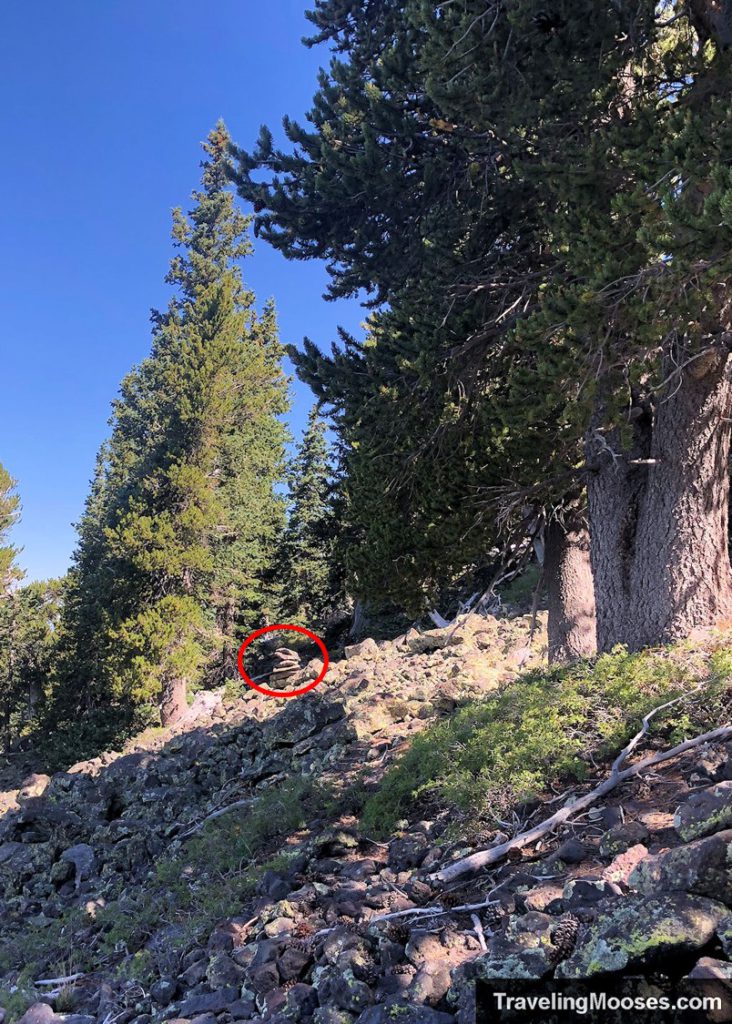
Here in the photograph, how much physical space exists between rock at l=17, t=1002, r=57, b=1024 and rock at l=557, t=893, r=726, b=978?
3775mm

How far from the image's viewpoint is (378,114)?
6.25m

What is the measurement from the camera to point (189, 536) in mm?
21172

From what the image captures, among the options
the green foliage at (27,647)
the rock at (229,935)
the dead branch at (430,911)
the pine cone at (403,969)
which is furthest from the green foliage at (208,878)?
the green foliage at (27,647)

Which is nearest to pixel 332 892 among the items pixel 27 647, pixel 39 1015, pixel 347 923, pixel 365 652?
pixel 347 923

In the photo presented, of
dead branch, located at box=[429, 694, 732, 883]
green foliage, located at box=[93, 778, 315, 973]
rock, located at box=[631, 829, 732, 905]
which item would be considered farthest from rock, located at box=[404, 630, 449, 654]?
rock, located at box=[631, 829, 732, 905]

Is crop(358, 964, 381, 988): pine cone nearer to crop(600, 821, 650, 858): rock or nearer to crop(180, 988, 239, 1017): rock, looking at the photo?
crop(180, 988, 239, 1017): rock

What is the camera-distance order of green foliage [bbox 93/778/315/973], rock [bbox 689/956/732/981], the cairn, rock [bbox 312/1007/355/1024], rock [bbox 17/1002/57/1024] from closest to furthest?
rock [bbox 689/956/732/981] < rock [bbox 312/1007/355/1024] < rock [bbox 17/1002/57/1024] < green foliage [bbox 93/778/315/973] < the cairn

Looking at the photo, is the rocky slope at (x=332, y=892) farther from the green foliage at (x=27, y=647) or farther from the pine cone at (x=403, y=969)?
the green foliage at (x=27, y=647)

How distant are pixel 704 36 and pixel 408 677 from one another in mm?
9505

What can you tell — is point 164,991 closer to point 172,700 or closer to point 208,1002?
point 208,1002

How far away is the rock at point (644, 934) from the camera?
1.98 m

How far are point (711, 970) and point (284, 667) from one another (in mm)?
19798

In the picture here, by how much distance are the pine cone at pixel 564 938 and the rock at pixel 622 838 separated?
100cm

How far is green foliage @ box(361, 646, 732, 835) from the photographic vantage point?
4.38 meters
